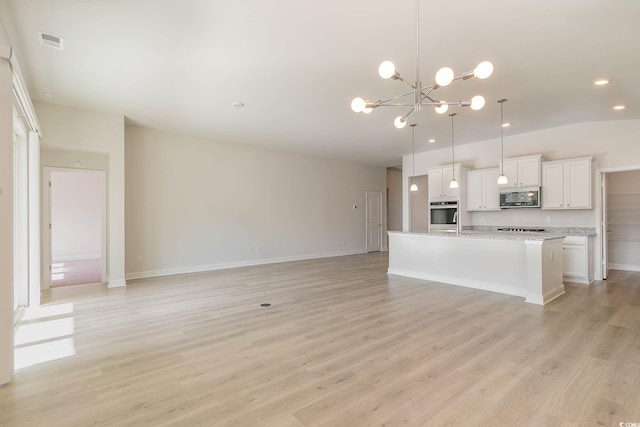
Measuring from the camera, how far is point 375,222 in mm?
11148

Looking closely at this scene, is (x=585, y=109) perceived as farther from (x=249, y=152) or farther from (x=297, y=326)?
(x=249, y=152)

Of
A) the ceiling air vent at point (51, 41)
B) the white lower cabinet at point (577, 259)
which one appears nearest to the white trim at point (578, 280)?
the white lower cabinet at point (577, 259)

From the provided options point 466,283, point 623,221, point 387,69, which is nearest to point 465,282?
point 466,283

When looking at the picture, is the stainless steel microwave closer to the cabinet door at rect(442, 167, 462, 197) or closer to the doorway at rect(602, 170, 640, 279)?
the cabinet door at rect(442, 167, 462, 197)

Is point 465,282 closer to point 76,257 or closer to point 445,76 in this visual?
point 445,76

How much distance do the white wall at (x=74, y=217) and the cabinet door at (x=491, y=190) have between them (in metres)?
10.0

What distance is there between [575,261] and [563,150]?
2235 millimetres

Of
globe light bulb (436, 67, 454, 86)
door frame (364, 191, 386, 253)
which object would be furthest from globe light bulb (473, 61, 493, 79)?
door frame (364, 191, 386, 253)

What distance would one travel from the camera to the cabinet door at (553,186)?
6207 millimetres

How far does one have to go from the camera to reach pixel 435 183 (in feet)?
26.8

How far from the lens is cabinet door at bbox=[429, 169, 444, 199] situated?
26.4ft

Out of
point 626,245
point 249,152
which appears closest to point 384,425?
point 249,152

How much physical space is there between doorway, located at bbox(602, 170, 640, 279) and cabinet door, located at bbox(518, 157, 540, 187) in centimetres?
202

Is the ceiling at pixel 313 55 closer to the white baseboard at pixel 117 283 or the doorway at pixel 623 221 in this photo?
the doorway at pixel 623 221
